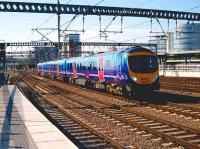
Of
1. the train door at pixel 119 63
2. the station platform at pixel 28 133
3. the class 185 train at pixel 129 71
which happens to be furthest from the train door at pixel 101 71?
the station platform at pixel 28 133

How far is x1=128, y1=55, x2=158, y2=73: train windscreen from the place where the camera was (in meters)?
21.9

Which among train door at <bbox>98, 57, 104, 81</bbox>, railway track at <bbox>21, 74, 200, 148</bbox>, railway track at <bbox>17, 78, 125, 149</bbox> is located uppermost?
train door at <bbox>98, 57, 104, 81</bbox>

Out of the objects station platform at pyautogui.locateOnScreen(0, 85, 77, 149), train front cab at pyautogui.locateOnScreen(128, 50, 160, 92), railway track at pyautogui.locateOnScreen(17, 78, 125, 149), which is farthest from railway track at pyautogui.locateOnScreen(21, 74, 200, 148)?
train front cab at pyautogui.locateOnScreen(128, 50, 160, 92)

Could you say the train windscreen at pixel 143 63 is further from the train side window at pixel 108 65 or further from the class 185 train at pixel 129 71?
the train side window at pixel 108 65

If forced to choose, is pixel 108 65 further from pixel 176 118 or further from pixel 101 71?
pixel 176 118

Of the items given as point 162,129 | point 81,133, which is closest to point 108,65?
point 162,129

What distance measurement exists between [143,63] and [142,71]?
1.92ft

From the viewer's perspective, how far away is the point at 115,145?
33.3 feet

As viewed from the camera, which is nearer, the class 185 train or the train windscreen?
the class 185 train

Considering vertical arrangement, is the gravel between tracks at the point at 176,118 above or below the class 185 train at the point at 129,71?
below

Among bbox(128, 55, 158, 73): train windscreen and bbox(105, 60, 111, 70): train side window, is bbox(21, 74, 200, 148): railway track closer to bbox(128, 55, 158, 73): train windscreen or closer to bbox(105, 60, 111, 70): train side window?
bbox(128, 55, 158, 73): train windscreen

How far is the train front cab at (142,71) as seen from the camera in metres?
21.6

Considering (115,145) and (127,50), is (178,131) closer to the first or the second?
(115,145)

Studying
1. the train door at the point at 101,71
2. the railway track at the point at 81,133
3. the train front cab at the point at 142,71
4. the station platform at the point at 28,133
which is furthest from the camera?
the train door at the point at 101,71
